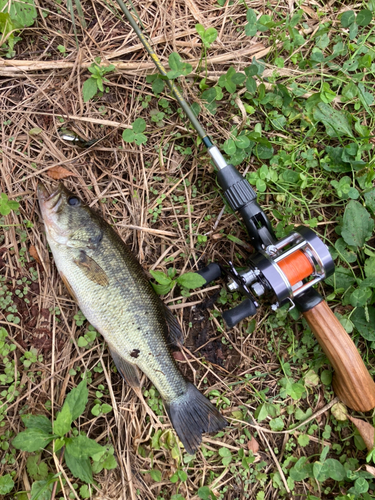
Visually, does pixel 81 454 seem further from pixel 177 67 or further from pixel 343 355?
pixel 177 67

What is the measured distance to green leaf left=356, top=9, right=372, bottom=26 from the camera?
323cm

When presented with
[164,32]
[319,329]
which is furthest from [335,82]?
[319,329]

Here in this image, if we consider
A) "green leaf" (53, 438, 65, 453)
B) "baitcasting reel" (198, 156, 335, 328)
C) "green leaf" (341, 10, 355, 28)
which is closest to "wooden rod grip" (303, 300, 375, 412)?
"baitcasting reel" (198, 156, 335, 328)

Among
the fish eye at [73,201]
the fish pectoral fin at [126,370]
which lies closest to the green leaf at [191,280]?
the fish pectoral fin at [126,370]

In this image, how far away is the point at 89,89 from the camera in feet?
9.42

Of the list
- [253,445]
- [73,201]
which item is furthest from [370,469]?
[73,201]

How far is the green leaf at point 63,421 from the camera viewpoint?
2.45 metres

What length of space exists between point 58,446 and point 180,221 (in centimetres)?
192

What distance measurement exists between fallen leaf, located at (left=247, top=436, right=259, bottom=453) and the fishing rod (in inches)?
31.4

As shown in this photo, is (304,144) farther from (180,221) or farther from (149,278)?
(149,278)

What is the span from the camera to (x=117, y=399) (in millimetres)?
2793

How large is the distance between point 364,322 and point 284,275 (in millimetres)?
1130

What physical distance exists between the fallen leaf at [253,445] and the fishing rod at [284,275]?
2.61ft

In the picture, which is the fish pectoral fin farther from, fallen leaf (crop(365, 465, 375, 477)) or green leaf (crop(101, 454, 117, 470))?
fallen leaf (crop(365, 465, 375, 477))
